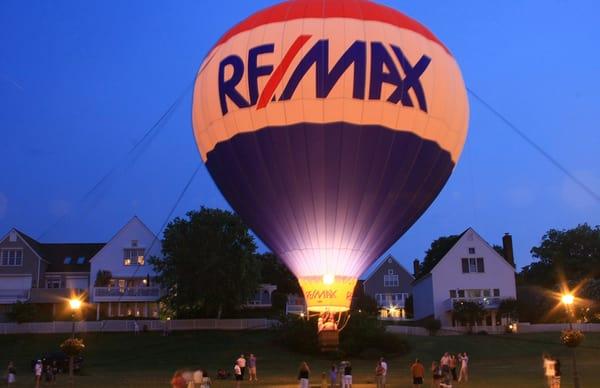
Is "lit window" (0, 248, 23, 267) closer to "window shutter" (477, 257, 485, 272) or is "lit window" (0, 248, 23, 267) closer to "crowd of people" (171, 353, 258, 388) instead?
"crowd of people" (171, 353, 258, 388)

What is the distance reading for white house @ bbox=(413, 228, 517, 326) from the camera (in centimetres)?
6106

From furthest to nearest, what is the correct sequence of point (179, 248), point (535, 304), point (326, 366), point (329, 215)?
point (535, 304), point (179, 248), point (326, 366), point (329, 215)

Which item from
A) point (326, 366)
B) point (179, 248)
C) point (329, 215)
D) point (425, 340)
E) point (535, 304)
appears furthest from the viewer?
point (535, 304)

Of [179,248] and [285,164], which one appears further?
[179,248]

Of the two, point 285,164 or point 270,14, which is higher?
point 270,14

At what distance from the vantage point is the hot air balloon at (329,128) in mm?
21484

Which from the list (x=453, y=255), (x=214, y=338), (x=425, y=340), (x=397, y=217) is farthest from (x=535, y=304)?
(x=397, y=217)

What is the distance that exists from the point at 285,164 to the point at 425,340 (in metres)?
29.6

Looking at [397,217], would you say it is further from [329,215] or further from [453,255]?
→ [453,255]

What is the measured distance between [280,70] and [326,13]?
2536mm

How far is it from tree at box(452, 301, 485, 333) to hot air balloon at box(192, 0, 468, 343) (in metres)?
36.4

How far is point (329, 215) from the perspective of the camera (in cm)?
2172

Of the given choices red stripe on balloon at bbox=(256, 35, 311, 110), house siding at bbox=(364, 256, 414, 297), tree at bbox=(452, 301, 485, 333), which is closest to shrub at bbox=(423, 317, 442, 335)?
tree at bbox=(452, 301, 485, 333)

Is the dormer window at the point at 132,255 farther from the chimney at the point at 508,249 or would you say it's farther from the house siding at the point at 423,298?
the chimney at the point at 508,249
